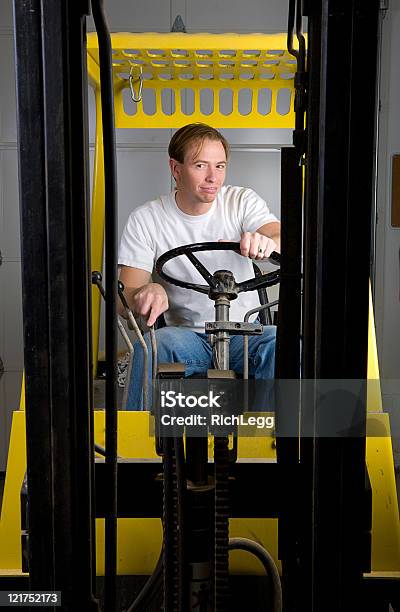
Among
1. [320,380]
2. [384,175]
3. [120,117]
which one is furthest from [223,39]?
[320,380]

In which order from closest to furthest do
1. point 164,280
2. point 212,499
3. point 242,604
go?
point 212,499 < point 164,280 < point 242,604

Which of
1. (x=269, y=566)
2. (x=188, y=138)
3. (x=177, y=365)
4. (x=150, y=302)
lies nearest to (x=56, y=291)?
(x=177, y=365)

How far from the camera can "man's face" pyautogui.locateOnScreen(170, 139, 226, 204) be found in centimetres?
116

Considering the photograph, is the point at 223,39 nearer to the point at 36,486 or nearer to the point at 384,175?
the point at 384,175

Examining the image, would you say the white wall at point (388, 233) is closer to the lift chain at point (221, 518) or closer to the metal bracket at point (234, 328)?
the metal bracket at point (234, 328)

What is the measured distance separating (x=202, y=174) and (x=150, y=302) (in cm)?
23

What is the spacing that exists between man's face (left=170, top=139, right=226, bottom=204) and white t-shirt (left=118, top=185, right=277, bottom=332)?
0.06ft

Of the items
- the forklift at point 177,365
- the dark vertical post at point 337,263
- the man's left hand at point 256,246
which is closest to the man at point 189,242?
the man's left hand at point 256,246

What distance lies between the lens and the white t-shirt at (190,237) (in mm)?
1156

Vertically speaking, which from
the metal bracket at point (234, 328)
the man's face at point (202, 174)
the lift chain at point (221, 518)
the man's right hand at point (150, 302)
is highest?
the man's face at point (202, 174)

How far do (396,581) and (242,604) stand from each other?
0.31 m

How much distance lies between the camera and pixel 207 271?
1.20 metres

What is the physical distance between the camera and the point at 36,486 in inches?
33.9

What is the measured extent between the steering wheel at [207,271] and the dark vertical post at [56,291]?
0.32 meters
